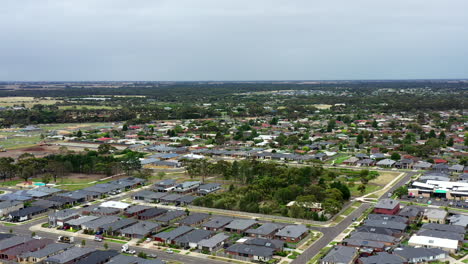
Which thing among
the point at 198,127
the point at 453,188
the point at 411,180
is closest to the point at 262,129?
the point at 198,127

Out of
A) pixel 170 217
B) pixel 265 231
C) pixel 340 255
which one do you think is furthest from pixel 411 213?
pixel 170 217

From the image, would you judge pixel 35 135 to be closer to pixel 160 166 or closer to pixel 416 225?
pixel 160 166

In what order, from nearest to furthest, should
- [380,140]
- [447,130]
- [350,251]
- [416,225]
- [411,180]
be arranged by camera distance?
[350,251], [416,225], [411,180], [380,140], [447,130]

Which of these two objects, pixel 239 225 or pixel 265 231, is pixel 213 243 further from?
pixel 265 231

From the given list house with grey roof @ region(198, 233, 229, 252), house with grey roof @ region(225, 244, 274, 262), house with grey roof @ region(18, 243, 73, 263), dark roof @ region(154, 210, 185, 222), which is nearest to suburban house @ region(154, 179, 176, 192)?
dark roof @ region(154, 210, 185, 222)

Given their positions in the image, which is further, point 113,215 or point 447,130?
point 447,130

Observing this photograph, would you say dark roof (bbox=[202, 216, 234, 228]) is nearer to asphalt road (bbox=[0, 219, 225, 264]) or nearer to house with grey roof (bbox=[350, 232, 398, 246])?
asphalt road (bbox=[0, 219, 225, 264])
